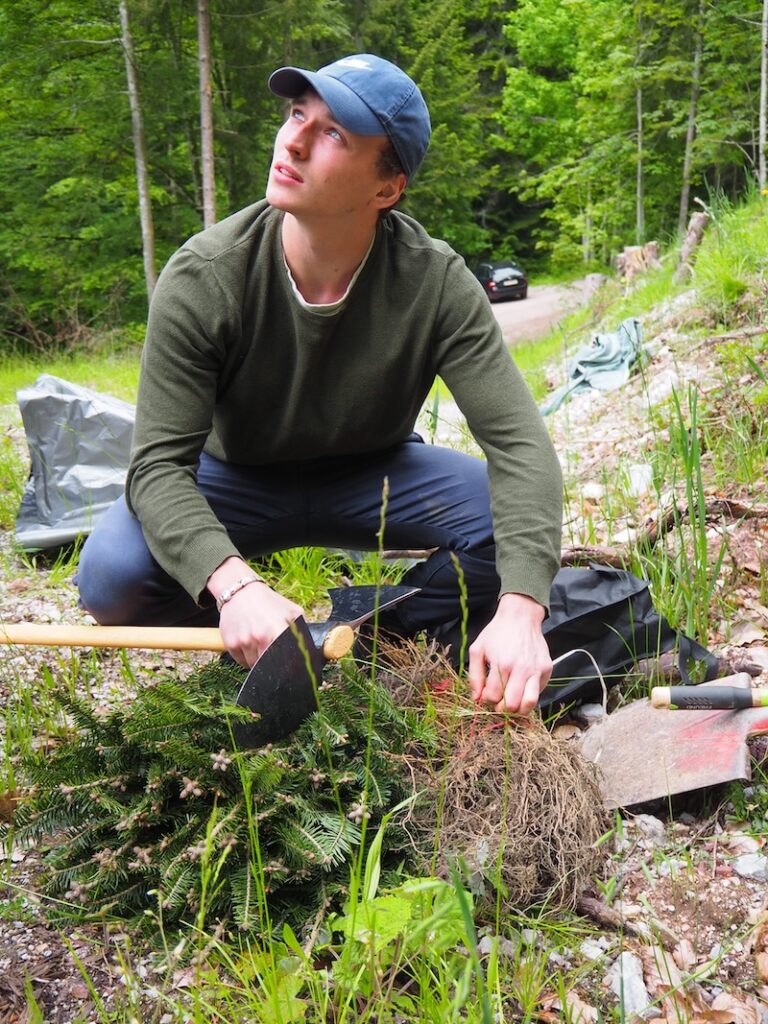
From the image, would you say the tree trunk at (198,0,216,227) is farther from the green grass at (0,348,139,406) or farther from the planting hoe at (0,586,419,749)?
the planting hoe at (0,586,419,749)

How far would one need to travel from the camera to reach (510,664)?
1.63 metres

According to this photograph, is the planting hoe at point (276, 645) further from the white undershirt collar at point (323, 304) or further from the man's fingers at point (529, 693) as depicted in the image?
the white undershirt collar at point (323, 304)

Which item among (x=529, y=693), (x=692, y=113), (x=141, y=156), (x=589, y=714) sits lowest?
(x=589, y=714)

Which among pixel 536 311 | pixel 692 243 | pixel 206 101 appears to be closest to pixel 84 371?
pixel 206 101

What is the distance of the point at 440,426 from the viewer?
596cm

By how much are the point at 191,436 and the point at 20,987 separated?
1.16 metres

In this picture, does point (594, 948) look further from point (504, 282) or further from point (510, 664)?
point (504, 282)

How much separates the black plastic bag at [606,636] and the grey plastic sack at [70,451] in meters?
2.27

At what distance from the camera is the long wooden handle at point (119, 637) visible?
1.78 m

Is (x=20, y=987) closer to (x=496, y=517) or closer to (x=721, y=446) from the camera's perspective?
(x=496, y=517)

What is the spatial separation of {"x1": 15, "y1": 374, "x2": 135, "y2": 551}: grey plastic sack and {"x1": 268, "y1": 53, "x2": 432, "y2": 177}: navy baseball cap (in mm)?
2153

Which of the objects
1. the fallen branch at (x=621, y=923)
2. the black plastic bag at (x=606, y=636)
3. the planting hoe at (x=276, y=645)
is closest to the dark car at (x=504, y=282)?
the black plastic bag at (x=606, y=636)

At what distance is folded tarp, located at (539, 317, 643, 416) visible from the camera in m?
6.15

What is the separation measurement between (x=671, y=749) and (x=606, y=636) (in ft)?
1.32
